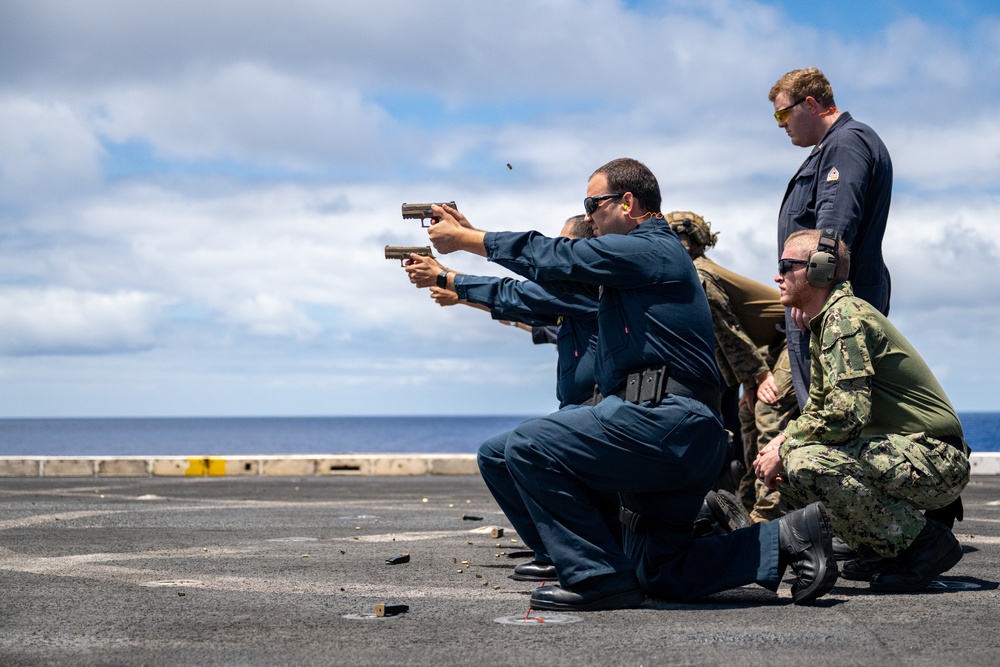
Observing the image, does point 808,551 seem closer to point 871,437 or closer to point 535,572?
point 871,437

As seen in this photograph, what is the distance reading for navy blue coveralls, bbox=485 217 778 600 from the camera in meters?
4.38

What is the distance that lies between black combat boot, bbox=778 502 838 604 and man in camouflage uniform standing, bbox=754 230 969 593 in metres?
0.25

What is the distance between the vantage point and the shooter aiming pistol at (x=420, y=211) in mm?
5078

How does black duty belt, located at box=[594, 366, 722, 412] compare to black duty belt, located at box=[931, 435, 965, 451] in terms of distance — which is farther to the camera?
black duty belt, located at box=[931, 435, 965, 451]

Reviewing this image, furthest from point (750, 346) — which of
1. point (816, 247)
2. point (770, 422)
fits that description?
point (816, 247)

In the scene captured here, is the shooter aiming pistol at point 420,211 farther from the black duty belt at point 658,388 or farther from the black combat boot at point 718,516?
the black combat boot at point 718,516

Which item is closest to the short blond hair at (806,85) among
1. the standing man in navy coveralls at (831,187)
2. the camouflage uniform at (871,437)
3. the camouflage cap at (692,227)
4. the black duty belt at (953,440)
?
the standing man in navy coveralls at (831,187)

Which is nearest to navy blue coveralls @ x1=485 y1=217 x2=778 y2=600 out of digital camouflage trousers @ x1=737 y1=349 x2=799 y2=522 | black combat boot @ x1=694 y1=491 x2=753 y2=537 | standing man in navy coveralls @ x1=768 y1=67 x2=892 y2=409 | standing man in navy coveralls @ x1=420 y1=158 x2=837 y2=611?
standing man in navy coveralls @ x1=420 y1=158 x2=837 y2=611

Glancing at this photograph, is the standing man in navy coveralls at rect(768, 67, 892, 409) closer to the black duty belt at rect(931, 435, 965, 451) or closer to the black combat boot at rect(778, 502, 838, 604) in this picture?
the black duty belt at rect(931, 435, 965, 451)

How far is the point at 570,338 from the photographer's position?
5559 millimetres

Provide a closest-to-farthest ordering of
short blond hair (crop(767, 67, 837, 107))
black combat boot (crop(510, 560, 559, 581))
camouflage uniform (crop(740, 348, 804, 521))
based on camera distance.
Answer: black combat boot (crop(510, 560, 559, 581)), short blond hair (crop(767, 67, 837, 107)), camouflage uniform (crop(740, 348, 804, 521))

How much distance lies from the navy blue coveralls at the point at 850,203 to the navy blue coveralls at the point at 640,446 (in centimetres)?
136

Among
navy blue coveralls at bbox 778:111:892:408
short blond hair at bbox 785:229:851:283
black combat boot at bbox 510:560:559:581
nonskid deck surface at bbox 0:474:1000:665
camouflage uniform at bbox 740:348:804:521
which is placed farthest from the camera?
camouflage uniform at bbox 740:348:804:521

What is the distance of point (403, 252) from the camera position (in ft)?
20.2
